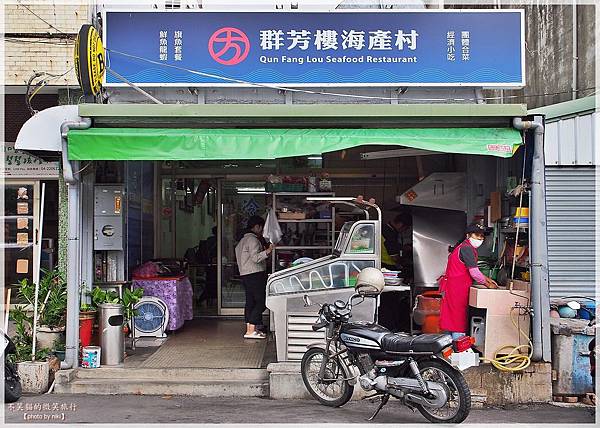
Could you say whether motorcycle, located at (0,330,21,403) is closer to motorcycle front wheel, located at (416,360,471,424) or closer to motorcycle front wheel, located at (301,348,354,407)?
motorcycle front wheel, located at (301,348,354,407)

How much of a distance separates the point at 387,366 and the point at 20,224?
7157mm

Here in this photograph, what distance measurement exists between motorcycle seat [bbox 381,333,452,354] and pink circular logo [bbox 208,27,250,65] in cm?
516

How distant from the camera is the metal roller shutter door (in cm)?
910

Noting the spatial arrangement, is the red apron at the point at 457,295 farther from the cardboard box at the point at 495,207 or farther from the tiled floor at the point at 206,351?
the tiled floor at the point at 206,351

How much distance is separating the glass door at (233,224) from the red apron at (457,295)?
494 cm

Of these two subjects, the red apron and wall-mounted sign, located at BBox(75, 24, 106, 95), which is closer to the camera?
the red apron

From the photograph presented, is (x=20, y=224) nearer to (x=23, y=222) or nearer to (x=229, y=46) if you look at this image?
(x=23, y=222)

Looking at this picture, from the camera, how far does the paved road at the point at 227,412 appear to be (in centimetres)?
739

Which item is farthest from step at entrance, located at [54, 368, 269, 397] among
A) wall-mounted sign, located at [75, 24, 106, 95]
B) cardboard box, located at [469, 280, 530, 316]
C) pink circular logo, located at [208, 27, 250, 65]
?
pink circular logo, located at [208, 27, 250, 65]

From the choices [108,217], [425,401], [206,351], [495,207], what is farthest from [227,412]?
[495,207]

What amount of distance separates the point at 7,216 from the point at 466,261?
24.6ft

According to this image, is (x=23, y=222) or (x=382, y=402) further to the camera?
(x=23, y=222)

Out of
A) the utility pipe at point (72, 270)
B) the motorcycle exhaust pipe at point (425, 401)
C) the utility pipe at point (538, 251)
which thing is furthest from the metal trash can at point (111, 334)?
the utility pipe at point (538, 251)

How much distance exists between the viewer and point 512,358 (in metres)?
8.20
